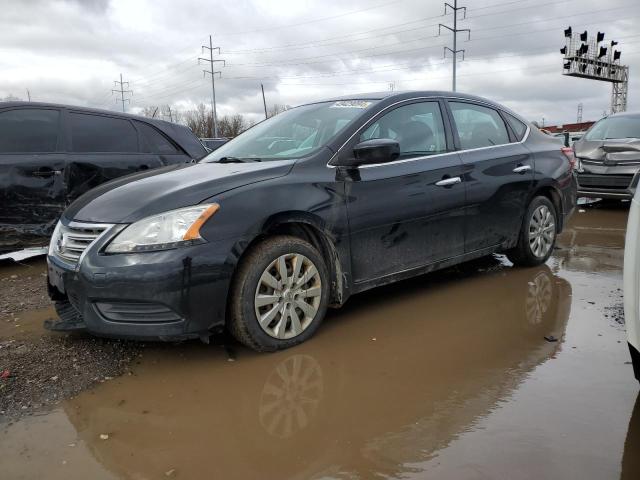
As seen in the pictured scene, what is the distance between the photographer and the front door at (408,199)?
3.68 metres

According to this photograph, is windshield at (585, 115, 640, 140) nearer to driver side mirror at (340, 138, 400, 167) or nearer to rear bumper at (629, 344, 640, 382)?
driver side mirror at (340, 138, 400, 167)

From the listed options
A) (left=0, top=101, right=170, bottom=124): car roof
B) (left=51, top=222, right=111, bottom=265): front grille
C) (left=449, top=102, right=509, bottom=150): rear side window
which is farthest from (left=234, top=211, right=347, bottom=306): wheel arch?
(left=0, top=101, right=170, bottom=124): car roof

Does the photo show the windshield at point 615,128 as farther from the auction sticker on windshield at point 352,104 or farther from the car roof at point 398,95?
the auction sticker on windshield at point 352,104

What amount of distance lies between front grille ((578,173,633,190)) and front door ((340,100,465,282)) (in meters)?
5.81

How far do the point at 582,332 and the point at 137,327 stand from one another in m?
2.83

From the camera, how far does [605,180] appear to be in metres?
9.03

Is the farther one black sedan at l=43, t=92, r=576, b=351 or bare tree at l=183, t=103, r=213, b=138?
bare tree at l=183, t=103, r=213, b=138

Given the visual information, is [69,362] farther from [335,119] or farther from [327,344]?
[335,119]

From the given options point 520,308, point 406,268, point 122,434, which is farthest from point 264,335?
point 520,308

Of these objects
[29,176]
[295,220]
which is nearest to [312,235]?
[295,220]

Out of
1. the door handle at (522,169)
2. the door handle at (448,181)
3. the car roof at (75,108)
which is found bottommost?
the door handle at (448,181)

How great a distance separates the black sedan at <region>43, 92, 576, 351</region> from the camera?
2.96m

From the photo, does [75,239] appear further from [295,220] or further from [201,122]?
[201,122]

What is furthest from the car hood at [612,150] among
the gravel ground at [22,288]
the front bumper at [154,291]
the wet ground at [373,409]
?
the gravel ground at [22,288]
